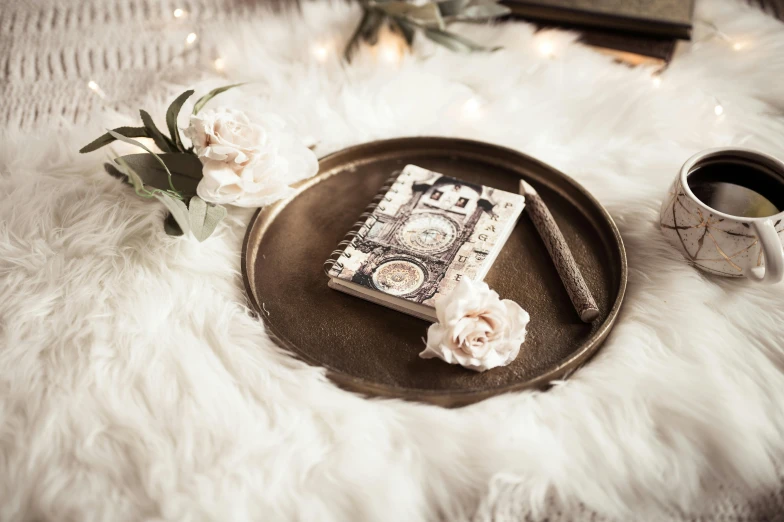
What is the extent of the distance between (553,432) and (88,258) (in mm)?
500

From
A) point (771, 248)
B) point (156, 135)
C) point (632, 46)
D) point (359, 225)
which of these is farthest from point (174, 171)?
point (632, 46)

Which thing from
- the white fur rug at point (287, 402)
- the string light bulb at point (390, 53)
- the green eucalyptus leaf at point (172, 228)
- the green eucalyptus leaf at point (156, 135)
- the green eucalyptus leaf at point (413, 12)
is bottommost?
the white fur rug at point (287, 402)

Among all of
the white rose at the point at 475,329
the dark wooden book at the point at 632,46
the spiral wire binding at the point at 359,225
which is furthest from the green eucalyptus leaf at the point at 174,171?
the dark wooden book at the point at 632,46

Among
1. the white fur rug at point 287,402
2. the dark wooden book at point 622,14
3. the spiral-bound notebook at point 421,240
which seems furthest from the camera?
the dark wooden book at point 622,14

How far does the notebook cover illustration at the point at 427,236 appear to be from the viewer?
0.61 metres

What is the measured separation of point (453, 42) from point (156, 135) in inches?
18.8

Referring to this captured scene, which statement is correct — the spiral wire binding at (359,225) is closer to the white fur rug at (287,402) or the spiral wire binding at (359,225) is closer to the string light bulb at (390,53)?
the white fur rug at (287,402)

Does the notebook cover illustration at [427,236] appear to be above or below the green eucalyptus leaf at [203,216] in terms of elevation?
below

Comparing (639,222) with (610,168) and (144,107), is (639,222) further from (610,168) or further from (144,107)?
(144,107)

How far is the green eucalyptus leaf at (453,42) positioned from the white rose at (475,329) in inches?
19.4

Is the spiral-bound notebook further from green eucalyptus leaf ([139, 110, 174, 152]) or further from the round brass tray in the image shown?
green eucalyptus leaf ([139, 110, 174, 152])

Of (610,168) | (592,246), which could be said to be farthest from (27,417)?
(610,168)

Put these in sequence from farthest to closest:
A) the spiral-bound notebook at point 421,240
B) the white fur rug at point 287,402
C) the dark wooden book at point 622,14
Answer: the dark wooden book at point 622,14 → the spiral-bound notebook at point 421,240 → the white fur rug at point 287,402

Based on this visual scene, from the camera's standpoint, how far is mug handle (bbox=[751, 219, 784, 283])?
1.82 feet
